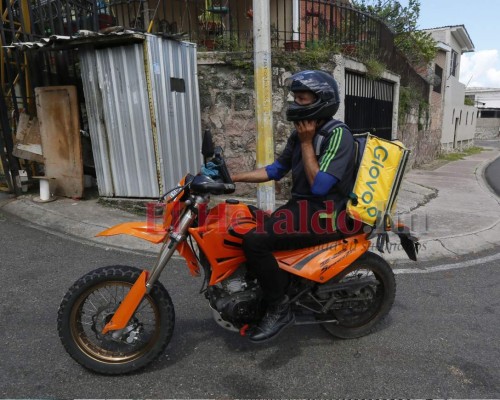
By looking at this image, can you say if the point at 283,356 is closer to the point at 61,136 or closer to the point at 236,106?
the point at 236,106

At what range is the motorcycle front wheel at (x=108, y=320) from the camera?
2398 mm

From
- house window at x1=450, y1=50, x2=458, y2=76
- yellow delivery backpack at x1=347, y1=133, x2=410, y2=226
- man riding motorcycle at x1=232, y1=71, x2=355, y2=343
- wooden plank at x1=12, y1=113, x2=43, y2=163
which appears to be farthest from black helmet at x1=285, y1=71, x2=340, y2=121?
house window at x1=450, y1=50, x2=458, y2=76

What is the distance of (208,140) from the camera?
2.35m

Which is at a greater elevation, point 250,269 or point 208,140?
point 208,140

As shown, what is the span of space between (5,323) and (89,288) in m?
1.22

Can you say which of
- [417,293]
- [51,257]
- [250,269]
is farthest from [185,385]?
[51,257]

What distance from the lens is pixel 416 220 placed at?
19.8 feet

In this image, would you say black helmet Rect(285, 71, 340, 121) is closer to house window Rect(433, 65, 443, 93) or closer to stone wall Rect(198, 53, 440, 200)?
stone wall Rect(198, 53, 440, 200)

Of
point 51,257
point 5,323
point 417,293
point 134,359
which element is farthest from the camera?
point 51,257

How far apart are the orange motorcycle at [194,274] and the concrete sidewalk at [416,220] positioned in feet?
7.00

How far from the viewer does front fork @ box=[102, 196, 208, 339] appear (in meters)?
2.38

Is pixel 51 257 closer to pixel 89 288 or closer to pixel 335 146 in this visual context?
pixel 89 288

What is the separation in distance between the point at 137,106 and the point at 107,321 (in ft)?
12.2

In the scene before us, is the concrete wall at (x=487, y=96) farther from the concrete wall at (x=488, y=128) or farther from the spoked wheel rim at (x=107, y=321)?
the spoked wheel rim at (x=107, y=321)
